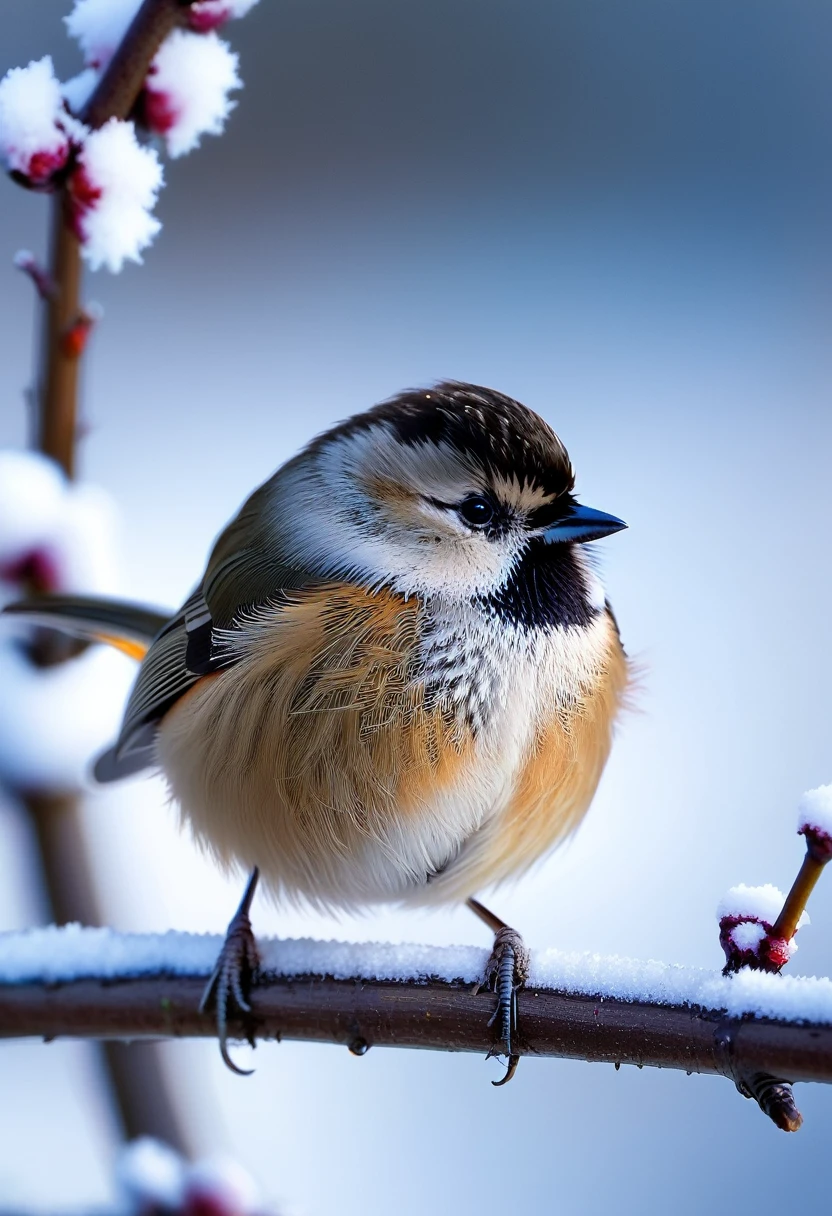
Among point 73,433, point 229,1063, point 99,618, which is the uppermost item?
point 73,433

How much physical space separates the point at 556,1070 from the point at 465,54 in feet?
9.74

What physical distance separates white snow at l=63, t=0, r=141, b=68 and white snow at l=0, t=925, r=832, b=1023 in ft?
3.71

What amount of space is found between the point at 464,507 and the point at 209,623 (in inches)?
19.6

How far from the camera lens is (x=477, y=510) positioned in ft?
5.25

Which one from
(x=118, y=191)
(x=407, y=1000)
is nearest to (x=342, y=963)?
(x=407, y=1000)

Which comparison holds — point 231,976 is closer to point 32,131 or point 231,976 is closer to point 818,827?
point 818,827

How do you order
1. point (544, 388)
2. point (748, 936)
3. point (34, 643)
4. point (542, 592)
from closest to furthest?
1. point (748, 936)
2. point (542, 592)
3. point (34, 643)
4. point (544, 388)

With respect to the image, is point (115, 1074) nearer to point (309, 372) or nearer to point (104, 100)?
point (104, 100)

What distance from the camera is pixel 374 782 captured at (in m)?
1.53

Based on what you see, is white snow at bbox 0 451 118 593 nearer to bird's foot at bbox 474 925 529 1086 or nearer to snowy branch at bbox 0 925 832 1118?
snowy branch at bbox 0 925 832 1118

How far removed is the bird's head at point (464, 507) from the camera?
159cm

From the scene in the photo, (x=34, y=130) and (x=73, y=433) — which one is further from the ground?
(x=34, y=130)

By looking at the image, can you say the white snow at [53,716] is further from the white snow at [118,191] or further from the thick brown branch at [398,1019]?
the white snow at [118,191]

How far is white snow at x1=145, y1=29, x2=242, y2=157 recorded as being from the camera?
150cm
